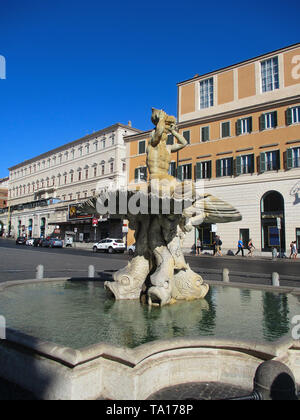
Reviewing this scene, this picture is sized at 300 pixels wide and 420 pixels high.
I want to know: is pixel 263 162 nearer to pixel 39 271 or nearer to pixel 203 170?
pixel 203 170

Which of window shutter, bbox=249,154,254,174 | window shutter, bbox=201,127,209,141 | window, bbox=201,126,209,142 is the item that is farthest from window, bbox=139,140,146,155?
window shutter, bbox=249,154,254,174

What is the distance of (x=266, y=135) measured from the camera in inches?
1102

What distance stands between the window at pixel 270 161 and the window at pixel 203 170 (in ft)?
18.2

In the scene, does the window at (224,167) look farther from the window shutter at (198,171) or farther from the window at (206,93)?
the window at (206,93)

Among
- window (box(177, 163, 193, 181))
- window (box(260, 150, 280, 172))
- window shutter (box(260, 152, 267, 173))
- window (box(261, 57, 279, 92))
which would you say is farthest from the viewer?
window (box(177, 163, 193, 181))

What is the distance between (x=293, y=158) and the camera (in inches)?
1031

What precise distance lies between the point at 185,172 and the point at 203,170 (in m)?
2.14

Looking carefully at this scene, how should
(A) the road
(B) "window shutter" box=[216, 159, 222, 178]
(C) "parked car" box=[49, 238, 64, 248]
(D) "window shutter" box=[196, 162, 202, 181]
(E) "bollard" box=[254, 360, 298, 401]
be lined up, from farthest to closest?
(C) "parked car" box=[49, 238, 64, 248], (D) "window shutter" box=[196, 162, 202, 181], (B) "window shutter" box=[216, 159, 222, 178], (A) the road, (E) "bollard" box=[254, 360, 298, 401]

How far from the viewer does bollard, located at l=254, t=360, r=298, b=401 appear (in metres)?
2.38

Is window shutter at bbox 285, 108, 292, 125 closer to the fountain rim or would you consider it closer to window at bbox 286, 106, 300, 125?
window at bbox 286, 106, 300, 125

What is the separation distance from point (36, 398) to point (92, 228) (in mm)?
45087

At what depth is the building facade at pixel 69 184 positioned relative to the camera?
156 feet

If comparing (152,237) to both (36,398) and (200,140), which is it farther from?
(200,140)

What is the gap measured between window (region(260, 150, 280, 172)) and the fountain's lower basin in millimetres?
24137
